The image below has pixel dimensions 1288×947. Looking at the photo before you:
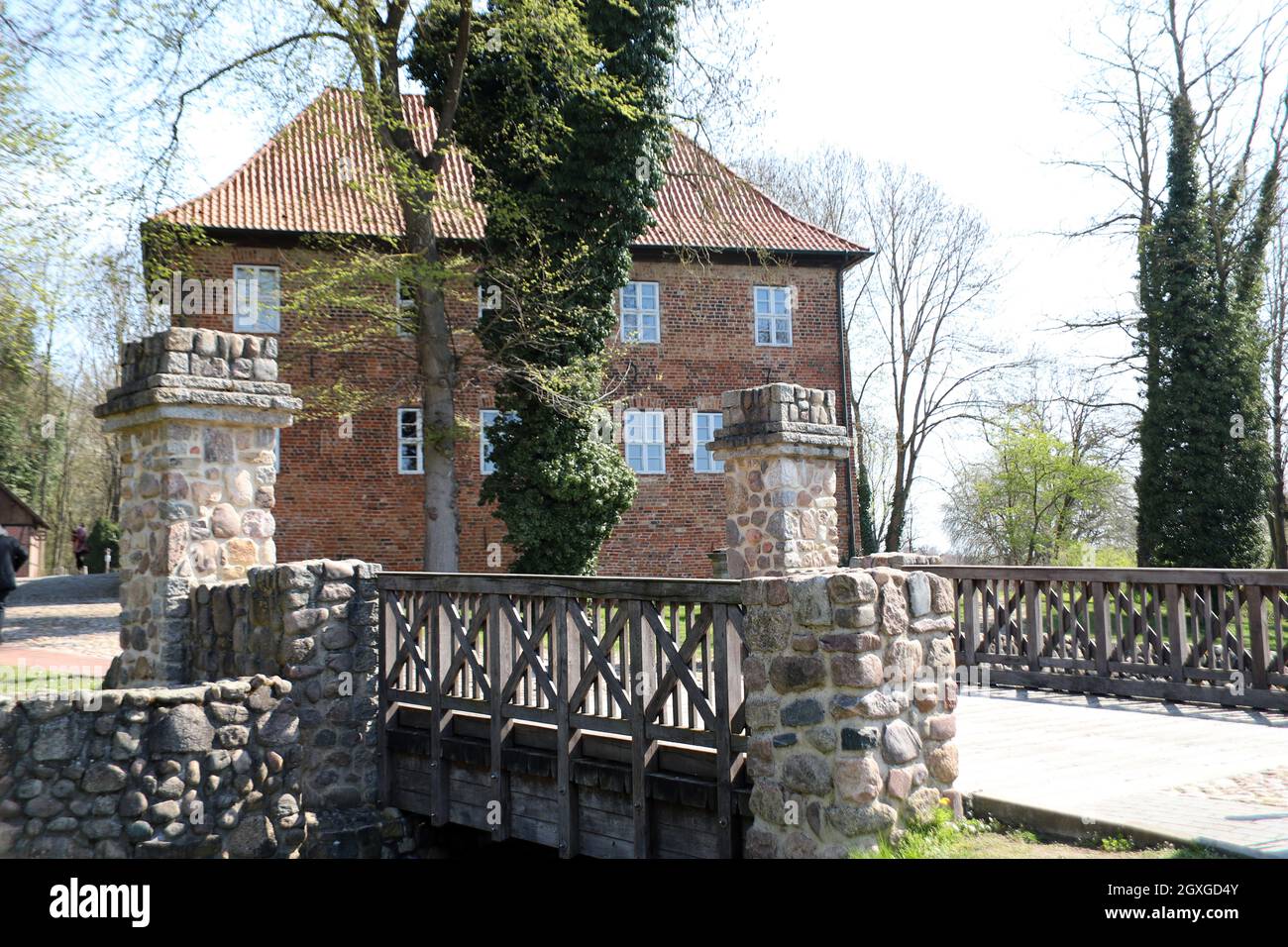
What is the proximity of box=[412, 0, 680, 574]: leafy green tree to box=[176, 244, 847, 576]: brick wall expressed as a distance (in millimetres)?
2839

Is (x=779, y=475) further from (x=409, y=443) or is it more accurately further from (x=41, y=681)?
(x=409, y=443)

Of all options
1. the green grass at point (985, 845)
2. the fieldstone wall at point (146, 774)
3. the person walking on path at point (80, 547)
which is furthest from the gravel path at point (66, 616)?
the green grass at point (985, 845)

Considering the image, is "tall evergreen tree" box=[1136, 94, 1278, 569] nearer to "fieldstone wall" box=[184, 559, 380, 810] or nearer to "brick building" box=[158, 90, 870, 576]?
"brick building" box=[158, 90, 870, 576]

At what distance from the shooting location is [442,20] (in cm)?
1650

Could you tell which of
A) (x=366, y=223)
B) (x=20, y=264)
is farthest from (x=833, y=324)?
(x=20, y=264)

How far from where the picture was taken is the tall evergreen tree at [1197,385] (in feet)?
62.5

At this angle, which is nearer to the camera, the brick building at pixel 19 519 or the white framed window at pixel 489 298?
the white framed window at pixel 489 298

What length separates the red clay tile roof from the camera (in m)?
20.9

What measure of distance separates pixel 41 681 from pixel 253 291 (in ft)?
41.1

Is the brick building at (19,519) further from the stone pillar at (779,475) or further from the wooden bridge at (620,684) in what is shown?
the wooden bridge at (620,684)

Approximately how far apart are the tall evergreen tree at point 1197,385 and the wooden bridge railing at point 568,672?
1478 centimetres

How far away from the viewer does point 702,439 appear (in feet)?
78.9
